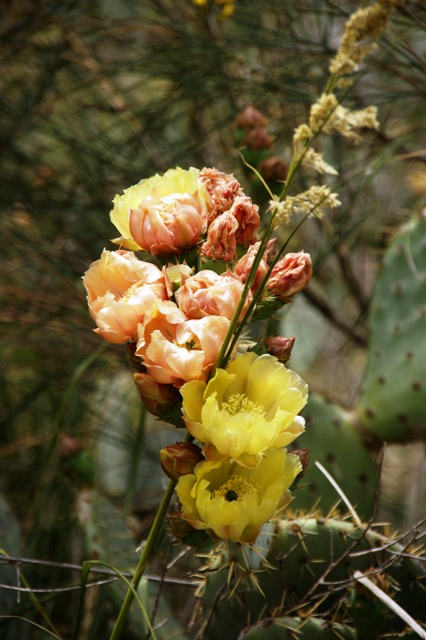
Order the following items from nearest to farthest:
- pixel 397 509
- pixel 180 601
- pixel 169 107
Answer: pixel 180 601 < pixel 169 107 < pixel 397 509

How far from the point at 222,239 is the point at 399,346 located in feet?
2.16

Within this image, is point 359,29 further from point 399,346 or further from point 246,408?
point 399,346

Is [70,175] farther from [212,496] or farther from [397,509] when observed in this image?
[212,496]

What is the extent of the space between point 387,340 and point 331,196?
675mm

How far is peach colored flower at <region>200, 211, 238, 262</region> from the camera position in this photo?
60 centimetres

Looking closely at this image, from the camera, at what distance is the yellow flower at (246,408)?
0.54 m

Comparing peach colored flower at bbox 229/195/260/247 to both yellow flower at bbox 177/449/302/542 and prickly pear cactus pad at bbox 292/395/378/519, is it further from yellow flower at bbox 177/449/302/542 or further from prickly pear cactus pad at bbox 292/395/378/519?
prickly pear cactus pad at bbox 292/395/378/519

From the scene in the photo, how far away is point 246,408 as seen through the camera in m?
0.58

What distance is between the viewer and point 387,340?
123cm

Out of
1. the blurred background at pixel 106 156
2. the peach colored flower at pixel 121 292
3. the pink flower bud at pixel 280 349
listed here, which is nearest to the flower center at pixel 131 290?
the peach colored flower at pixel 121 292

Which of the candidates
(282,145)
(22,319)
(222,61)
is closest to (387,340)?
(282,145)

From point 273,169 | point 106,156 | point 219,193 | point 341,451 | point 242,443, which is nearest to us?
point 242,443

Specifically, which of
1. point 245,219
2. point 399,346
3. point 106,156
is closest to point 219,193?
point 245,219

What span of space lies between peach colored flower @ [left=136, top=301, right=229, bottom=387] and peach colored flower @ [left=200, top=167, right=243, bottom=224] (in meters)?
0.10
